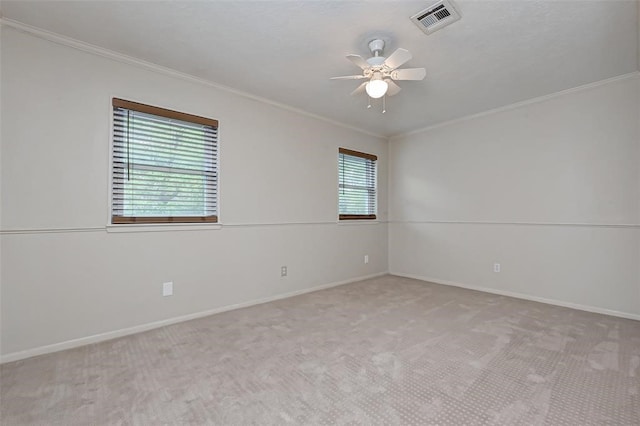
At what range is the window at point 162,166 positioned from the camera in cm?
270

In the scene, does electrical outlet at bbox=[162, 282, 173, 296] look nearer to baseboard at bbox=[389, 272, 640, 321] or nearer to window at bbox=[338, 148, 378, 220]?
window at bbox=[338, 148, 378, 220]

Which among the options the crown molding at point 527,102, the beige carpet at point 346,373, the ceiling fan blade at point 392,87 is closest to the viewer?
the beige carpet at point 346,373

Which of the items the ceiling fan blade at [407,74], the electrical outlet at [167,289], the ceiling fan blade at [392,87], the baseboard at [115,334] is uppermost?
the ceiling fan blade at [407,74]

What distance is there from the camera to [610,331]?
272cm

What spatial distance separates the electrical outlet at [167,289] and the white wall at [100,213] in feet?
0.17

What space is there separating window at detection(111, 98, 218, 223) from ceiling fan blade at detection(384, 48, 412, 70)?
6.20ft

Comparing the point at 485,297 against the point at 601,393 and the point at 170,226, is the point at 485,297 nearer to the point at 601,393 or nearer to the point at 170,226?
the point at 601,393

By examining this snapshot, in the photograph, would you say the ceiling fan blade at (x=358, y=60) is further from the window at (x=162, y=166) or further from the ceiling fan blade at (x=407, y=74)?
the window at (x=162, y=166)

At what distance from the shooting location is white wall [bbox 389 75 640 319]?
10.3 ft

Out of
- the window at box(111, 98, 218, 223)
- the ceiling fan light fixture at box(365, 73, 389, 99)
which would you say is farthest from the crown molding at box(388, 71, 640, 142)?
the window at box(111, 98, 218, 223)

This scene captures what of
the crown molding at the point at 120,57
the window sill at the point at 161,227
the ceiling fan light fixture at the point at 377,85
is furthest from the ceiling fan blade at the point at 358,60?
the window sill at the point at 161,227

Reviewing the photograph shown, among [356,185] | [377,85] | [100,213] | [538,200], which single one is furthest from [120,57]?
[538,200]

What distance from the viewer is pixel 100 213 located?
2.58m

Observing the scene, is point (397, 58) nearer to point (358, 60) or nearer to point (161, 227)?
point (358, 60)
